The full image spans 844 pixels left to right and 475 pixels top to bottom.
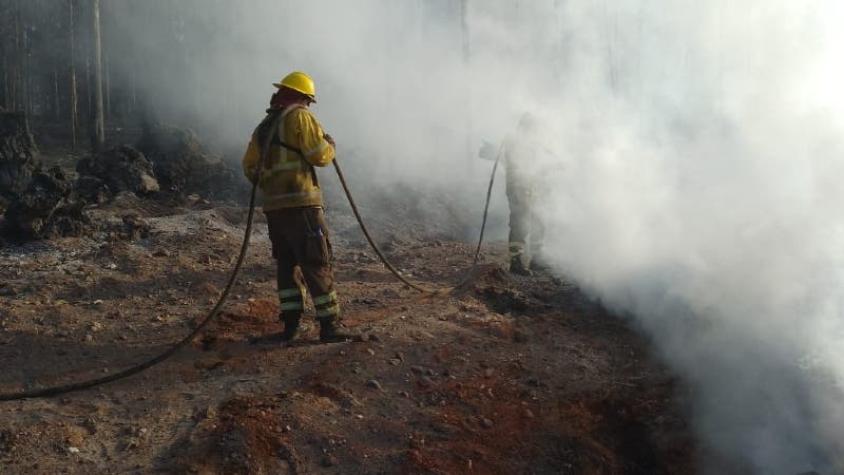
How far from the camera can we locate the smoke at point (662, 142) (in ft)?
13.1

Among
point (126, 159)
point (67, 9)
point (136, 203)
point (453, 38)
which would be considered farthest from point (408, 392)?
point (67, 9)

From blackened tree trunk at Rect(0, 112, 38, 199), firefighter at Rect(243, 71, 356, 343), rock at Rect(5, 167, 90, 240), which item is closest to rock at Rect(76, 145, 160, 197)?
blackened tree trunk at Rect(0, 112, 38, 199)

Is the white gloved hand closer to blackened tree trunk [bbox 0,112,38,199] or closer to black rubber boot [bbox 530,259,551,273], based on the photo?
black rubber boot [bbox 530,259,551,273]

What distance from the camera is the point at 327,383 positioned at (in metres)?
4.00

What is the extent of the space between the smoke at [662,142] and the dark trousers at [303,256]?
2.41 metres

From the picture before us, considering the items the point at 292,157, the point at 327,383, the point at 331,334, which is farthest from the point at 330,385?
the point at 292,157

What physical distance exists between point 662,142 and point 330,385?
5.11m

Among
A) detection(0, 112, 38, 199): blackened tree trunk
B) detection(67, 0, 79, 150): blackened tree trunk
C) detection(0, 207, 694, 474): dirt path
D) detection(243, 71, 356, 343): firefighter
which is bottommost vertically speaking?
detection(0, 207, 694, 474): dirt path

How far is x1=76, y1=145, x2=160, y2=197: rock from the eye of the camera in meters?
9.92

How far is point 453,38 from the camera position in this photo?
665 inches

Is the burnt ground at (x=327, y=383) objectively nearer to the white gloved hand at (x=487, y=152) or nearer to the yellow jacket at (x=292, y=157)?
the yellow jacket at (x=292, y=157)

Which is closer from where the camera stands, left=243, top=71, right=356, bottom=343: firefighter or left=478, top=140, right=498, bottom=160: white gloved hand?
left=243, top=71, right=356, bottom=343: firefighter

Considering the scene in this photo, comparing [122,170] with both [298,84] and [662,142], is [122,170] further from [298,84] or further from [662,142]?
[662,142]

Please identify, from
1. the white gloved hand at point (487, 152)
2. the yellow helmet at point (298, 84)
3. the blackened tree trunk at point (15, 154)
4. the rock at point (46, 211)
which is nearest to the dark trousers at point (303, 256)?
the yellow helmet at point (298, 84)
